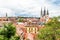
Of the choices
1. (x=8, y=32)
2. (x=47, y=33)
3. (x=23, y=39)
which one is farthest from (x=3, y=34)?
(x=23, y=39)

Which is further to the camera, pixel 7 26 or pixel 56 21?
pixel 56 21

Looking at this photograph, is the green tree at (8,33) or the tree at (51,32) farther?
the tree at (51,32)

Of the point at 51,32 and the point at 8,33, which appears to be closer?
the point at 8,33

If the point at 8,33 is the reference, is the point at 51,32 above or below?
below

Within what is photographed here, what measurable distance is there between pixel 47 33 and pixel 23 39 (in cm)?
1887

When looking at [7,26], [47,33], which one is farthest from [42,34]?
[7,26]

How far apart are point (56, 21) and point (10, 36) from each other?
35.7ft

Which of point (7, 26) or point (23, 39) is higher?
point (7, 26)

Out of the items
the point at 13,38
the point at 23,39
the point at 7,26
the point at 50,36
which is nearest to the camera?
the point at 13,38

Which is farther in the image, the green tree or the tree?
the tree

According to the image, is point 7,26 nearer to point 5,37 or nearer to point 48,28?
point 5,37

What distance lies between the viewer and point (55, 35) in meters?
42.9

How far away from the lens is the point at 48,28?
43.5 m

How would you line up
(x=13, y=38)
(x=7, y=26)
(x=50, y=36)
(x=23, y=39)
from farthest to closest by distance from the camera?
(x=23, y=39), (x=50, y=36), (x=7, y=26), (x=13, y=38)
